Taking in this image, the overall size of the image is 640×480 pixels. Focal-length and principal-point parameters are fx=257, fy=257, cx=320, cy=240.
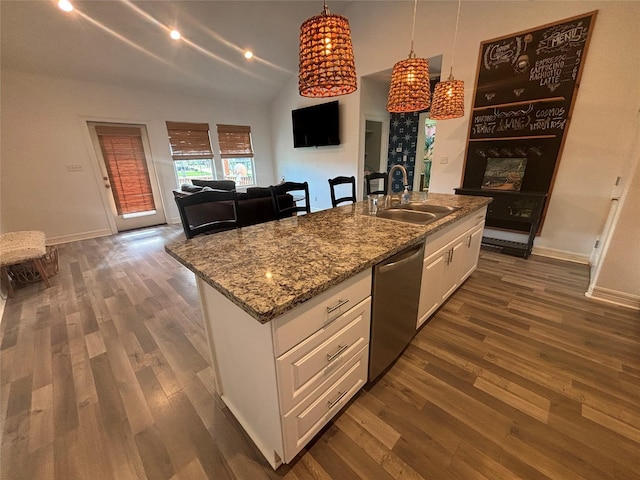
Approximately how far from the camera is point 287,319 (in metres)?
0.87

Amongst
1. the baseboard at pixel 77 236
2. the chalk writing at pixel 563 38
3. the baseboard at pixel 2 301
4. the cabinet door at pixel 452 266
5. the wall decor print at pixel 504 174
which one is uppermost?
the chalk writing at pixel 563 38

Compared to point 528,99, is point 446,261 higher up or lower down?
lower down

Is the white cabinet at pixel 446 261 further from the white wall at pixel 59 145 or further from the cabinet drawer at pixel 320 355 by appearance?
the white wall at pixel 59 145

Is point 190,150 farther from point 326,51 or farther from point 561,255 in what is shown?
point 561,255

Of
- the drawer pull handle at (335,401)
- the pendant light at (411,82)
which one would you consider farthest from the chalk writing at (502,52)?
the drawer pull handle at (335,401)

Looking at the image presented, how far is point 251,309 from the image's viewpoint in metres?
0.78

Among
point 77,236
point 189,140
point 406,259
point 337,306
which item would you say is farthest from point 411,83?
point 77,236

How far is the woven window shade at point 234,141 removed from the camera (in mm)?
5965

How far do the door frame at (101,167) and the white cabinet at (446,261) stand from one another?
17.9ft

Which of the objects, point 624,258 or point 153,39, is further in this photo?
point 153,39

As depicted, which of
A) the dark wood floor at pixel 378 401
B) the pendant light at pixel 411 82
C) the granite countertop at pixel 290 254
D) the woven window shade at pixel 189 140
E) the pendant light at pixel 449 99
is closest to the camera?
the granite countertop at pixel 290 254

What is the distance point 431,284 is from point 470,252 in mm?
910

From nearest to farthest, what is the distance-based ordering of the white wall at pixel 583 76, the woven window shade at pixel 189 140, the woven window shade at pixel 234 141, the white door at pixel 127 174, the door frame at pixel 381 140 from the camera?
the white wall at pixel 583 76 < the white door at pixel 127 174 < the door frame at pixel 381 140 < the woven window shade at pixel 189 140 < the woven window shade at pixel 234 141

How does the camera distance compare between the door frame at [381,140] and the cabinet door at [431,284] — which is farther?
the door frame at [381,140]
